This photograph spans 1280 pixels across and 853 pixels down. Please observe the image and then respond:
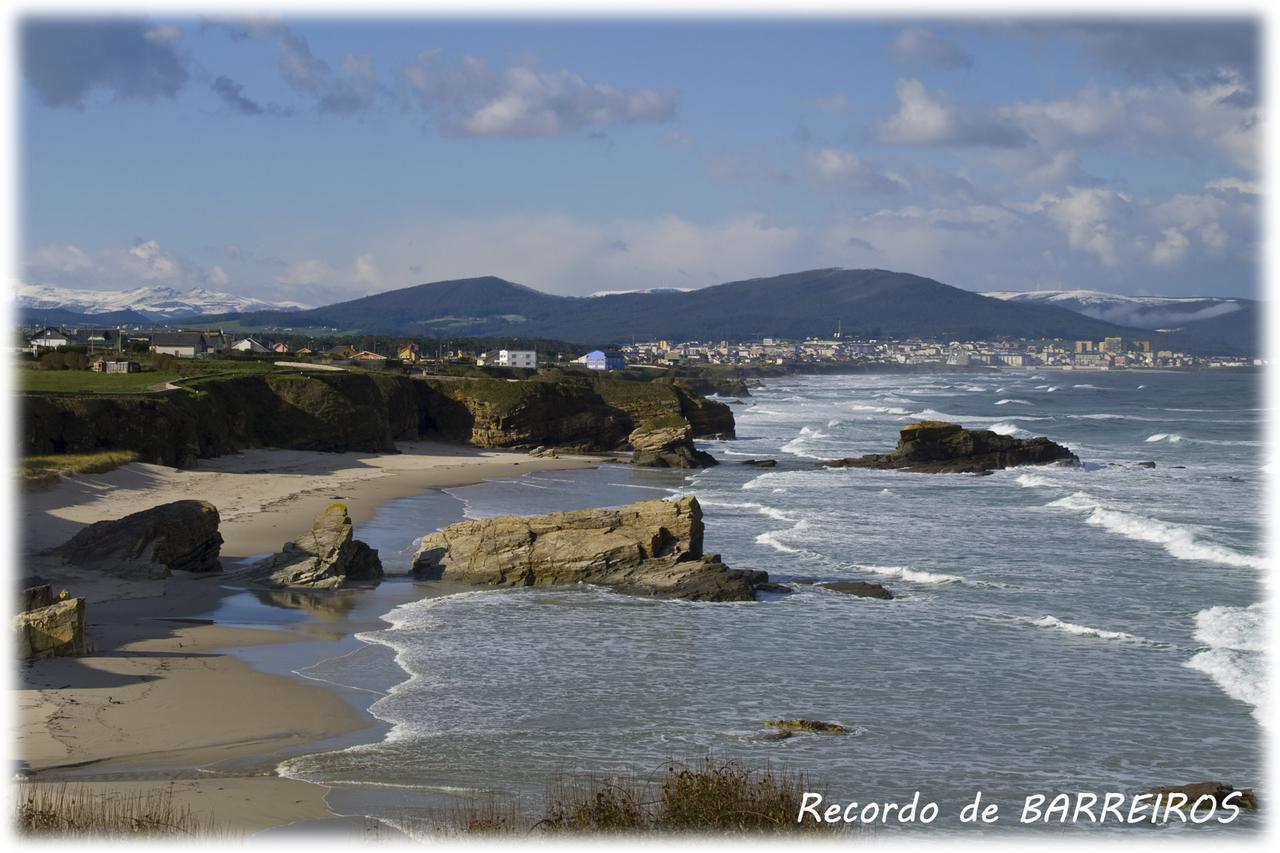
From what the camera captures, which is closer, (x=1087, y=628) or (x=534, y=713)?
(x=534, y=713)

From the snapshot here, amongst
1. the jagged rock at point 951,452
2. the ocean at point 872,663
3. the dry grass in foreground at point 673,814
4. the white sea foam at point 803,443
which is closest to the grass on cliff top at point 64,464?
the ocean at point 872,663

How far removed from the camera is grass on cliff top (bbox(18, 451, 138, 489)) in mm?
31844

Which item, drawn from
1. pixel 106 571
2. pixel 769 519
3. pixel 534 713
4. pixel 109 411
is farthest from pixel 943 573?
pixel 109 411

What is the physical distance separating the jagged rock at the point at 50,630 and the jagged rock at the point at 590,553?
30.3ft

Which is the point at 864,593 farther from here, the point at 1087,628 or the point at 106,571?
the point at 106,571

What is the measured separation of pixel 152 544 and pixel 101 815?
1469 cm

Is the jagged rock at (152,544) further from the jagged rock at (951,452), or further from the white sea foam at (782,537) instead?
the jagged rock at (951,452)

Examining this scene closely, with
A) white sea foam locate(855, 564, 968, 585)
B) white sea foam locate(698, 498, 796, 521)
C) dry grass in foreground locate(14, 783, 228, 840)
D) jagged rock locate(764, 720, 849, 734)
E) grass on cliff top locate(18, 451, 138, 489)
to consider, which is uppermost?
grass on cliff top locate(18, 451, 138, 489)

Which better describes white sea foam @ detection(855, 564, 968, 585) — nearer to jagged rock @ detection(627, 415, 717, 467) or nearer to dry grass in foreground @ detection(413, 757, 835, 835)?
dry grass in foreground @ detection(413, 757, 835, 835)

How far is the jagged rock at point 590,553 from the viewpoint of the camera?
992 inches

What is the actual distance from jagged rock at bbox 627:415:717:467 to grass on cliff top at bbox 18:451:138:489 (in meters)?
22.4

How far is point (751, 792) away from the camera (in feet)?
33.9

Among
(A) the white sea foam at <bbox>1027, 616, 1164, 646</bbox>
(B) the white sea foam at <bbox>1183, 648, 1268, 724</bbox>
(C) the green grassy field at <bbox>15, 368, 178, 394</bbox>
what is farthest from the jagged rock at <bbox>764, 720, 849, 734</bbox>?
(C) the green grassy field at <bbox>15, 368, 178, 394</bbox>

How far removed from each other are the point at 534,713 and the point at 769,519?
20.6m
